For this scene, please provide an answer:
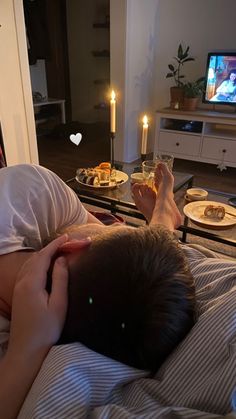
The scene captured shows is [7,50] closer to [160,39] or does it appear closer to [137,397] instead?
[160,39]

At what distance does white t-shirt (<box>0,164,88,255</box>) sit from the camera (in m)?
0.63

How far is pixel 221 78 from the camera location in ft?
10.4

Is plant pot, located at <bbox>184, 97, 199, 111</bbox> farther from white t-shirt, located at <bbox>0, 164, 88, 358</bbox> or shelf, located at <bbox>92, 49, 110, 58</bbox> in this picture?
white t-shirt, located at <bbox>0, 164, 88, 358</bbox>

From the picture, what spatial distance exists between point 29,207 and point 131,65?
9.77 feet

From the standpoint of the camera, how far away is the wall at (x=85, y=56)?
4746 millimetres

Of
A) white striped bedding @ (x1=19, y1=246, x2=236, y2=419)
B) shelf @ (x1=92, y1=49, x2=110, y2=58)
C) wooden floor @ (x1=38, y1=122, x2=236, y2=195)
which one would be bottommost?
wooden floor @ (x1=38, y1=122, x2=236, y2=195)

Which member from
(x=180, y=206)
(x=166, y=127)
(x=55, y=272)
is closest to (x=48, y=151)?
(x=166, y=127)

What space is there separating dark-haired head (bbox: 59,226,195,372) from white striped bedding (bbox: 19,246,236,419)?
0.02 metres

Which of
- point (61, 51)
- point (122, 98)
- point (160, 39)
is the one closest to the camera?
point (122, 98)

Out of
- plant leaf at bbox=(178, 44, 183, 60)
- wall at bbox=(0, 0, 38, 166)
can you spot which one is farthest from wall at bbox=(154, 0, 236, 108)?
wall at bbox=(0, 0, 38, 166)

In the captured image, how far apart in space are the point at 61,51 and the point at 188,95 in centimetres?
256

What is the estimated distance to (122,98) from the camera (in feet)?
10.9

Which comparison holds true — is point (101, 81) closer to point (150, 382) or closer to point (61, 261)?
point (61, 261)

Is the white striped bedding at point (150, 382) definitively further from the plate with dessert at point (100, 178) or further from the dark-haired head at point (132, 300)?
the plate with dessert at point (100, 178)
